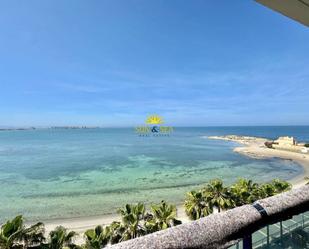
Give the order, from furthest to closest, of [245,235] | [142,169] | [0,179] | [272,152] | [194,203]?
[272,152], [142,169], [0,179], [194,203], [245,235]

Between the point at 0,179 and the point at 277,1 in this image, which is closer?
the point at 277,1

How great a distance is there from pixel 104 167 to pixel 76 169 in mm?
5395

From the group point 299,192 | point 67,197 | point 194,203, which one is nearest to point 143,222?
point 194,203

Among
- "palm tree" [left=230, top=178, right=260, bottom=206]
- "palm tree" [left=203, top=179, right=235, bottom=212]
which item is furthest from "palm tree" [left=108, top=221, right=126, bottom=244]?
"palm tree" [left=230, top=178, right=260, bottom=206]

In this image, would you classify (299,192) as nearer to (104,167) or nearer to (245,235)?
(245,235)

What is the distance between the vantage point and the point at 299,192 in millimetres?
2029

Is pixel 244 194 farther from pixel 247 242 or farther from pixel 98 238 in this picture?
pixel 247 242

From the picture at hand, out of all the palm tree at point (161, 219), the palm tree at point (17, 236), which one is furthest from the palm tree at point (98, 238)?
the palm tree at point (17, 236)

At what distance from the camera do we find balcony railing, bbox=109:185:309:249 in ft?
4.20

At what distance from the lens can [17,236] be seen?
1238cm

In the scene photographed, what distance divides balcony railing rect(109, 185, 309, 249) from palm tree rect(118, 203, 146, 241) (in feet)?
41.6

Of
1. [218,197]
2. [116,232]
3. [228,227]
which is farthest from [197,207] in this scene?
[228,227]

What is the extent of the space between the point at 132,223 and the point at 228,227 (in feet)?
45.4

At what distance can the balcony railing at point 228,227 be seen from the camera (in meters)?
1.28
